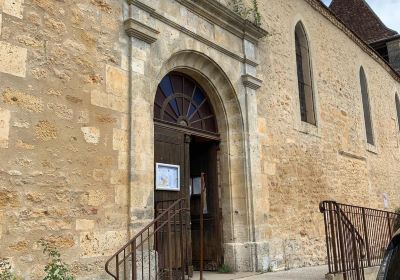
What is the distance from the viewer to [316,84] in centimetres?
1042

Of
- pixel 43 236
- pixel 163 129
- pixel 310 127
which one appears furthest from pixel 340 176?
pixel 43 236

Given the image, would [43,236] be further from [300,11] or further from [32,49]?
[300,11]

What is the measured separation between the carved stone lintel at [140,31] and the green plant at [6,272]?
3194mm

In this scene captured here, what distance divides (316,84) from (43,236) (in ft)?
25.7

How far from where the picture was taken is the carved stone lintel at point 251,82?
780 centimetres

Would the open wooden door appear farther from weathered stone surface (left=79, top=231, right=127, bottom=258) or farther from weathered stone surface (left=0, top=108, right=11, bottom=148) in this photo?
weathered stone surface (left=0, top=108, right=11, bottom=148)

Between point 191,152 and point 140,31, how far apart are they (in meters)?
2.79

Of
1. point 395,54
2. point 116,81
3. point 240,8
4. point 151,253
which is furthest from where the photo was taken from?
point 395,54

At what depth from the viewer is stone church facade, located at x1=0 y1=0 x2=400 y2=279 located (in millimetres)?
4488

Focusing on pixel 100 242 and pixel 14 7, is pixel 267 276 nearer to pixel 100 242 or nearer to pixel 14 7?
pixel 100 242

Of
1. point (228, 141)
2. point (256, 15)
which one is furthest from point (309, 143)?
point (256, 15)

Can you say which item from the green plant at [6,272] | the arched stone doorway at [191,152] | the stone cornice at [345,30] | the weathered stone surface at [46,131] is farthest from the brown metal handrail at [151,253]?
the stone cornice at [345,30]

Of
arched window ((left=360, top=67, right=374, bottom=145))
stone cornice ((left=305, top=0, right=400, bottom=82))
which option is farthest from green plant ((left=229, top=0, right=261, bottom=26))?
arched window ((left=360, top=67, right=374, bottom=145))

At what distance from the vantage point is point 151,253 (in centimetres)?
534
